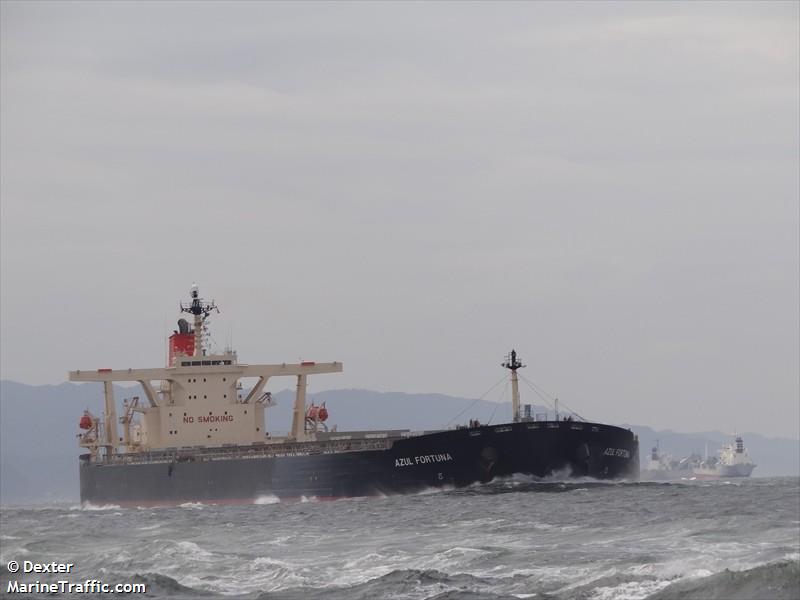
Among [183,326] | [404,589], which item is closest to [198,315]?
[183,326]

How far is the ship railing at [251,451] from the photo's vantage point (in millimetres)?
62062

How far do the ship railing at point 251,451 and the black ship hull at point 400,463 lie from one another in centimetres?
7

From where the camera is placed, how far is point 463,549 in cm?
3197

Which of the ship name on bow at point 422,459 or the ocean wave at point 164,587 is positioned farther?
the ship name on bow at point 422,459

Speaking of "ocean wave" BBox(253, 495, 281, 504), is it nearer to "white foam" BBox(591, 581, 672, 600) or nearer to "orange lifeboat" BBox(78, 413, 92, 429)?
"orange lifeboat" BBox(78, 413, 92, 429)

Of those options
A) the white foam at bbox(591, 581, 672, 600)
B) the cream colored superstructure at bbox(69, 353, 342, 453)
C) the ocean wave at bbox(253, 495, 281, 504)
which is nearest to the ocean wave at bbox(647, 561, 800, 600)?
the white foam at bbox(591, 581, 672, 600)

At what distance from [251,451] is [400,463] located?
920 centimetres

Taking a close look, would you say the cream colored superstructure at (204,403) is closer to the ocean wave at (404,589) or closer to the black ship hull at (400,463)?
the black ship hull at (400,463)

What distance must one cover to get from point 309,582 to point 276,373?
4314 centimetres

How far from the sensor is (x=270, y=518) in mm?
48906

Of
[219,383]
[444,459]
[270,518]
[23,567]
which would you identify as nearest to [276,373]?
[219,383]

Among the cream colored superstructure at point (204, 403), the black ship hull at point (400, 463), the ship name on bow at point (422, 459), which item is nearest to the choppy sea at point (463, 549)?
the black ship hull at point (400, 463)

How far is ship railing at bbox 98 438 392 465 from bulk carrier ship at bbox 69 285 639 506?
3.2 inches

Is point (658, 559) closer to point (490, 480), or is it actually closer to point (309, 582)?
point (309, 582)
